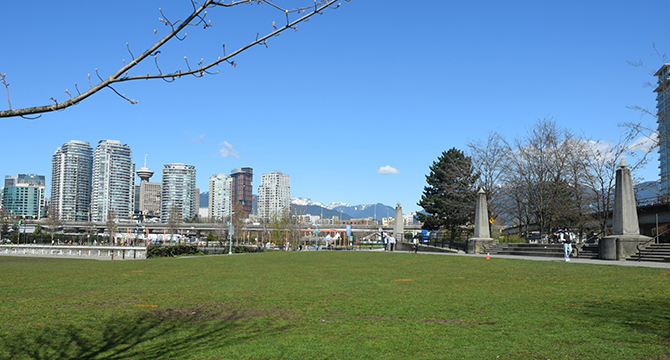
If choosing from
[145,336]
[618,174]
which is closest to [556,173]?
[618,174]

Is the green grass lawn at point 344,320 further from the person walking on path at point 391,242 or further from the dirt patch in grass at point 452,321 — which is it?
the person walking on path at point 391,242

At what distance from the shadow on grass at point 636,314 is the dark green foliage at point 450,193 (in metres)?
41.6

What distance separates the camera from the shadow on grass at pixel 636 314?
22.8 feet

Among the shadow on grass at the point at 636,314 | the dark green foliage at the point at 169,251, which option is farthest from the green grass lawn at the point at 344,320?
the dark green foliage at the point at 169,251

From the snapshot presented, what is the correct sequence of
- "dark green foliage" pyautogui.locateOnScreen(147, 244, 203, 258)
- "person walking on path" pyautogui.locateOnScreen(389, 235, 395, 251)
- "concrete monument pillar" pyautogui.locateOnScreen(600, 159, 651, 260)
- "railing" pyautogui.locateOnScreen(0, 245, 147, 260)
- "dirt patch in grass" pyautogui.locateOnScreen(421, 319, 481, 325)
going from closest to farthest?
"dirt patch in grass" pyautogui.locateOnScreen(421, 319, 481, 325)
"concrete monument pillar" pyautogui.locateOnScreen(600, 159, 651, 260)
"railing" pyautogui.locateOnScreen(0, 245, 147, 260)
"dark green foliage" pyautogui.locateOnScreen(147, 244, 203, 258)
"person walking on path" pyautogui.locateOnScreen(389, 235, 395, 251)

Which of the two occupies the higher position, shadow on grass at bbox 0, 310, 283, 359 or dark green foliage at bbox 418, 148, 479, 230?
dark green foliage at bbox 418, 148, 479, 230

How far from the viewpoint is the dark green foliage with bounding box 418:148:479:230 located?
5206 centimetres

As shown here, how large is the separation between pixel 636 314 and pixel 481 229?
94.9 ft

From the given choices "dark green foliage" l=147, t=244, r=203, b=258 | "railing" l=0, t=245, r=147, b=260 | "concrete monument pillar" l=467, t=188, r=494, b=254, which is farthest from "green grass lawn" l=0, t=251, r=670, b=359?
"dark green foliage" l=147, t=244, r=203, b=258

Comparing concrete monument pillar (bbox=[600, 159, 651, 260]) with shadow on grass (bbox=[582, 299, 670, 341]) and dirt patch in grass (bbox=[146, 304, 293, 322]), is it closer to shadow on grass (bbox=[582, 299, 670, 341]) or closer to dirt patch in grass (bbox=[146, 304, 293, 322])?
shadow on grass (bbox=[582, 299, 670, 341])

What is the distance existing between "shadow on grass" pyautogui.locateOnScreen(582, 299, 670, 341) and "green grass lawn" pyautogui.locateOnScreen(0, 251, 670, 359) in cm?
2

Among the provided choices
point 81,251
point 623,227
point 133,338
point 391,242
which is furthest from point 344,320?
point 81,251

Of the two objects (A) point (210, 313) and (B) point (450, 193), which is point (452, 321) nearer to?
(A) point (210, 313)

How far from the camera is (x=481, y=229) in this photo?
36.3 meters
